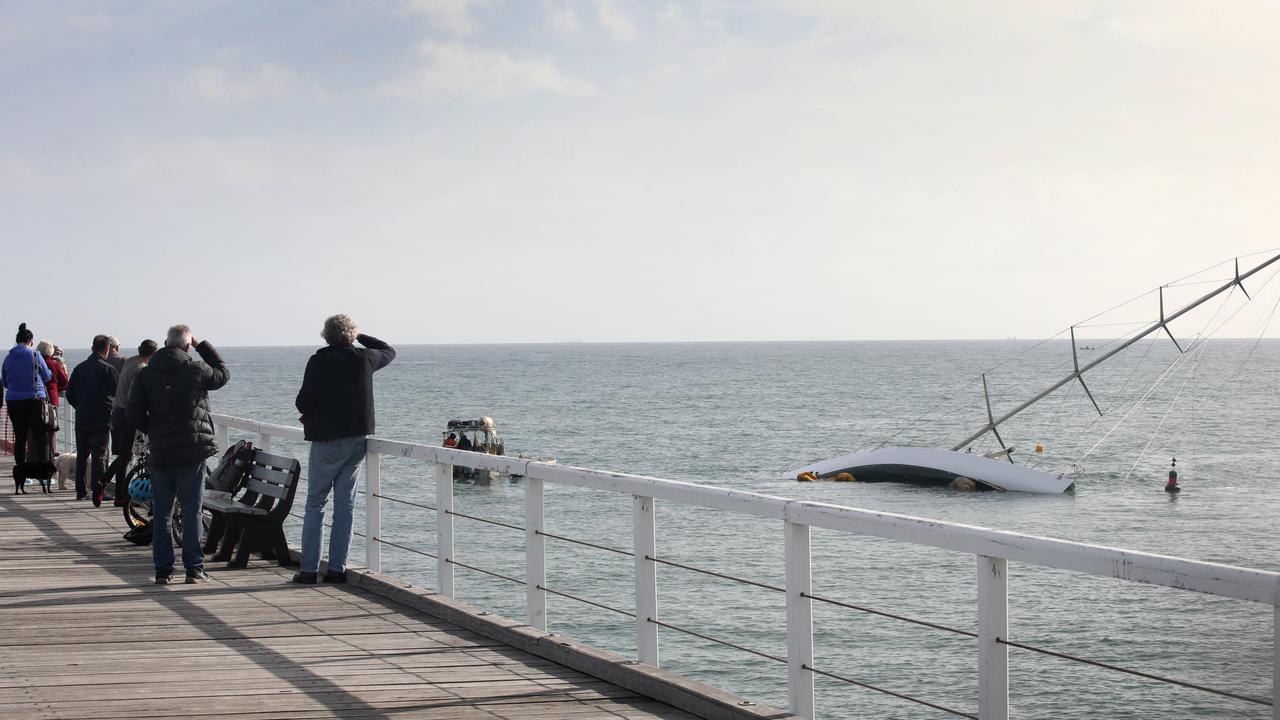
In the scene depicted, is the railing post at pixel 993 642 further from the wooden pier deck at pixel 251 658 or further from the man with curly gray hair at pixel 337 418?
the man with curly gray hair at pixel 337 418

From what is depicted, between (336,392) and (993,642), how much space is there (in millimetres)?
5250

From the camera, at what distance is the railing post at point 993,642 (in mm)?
3869

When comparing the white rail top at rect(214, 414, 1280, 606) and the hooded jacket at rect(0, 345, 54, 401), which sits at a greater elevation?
the hooded jacket at rect(0, 345, 54, 401)

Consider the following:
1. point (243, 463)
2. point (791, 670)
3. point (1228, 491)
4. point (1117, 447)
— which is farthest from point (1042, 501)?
point (791, 670)

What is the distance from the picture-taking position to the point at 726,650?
21375 mm

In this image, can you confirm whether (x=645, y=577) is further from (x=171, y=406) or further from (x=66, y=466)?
(x=66, y=466)

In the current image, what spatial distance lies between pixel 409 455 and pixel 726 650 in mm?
14481

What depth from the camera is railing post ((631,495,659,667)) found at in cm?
548

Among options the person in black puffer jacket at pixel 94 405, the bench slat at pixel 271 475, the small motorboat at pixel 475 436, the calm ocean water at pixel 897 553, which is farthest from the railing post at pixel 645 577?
the small motorboat at pixel 475 436

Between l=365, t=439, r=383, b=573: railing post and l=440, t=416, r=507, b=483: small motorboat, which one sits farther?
l=440, t=416, r=507, b=483: small motorboat

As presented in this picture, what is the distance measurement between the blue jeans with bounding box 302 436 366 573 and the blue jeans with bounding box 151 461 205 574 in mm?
748

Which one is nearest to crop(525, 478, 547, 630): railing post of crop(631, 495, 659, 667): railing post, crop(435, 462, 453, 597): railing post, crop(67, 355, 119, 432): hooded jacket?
crop(631, 495, 659, 667): railing post

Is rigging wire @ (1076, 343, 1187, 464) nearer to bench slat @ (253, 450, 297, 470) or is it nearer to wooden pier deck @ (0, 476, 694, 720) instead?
bench slat @ (253, 450, 297, 470)

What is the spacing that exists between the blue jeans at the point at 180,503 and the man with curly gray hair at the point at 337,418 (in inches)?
29.7
